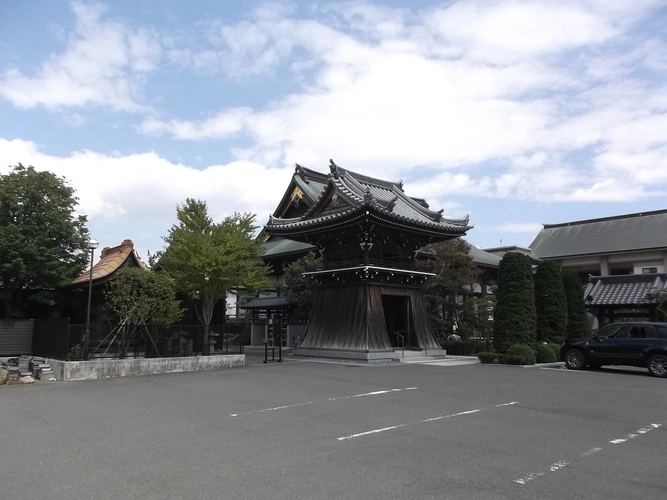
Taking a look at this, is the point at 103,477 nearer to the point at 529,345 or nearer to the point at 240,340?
the point at 240,340

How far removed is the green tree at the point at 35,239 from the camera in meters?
19.0

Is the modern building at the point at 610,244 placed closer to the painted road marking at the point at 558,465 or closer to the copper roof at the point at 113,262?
the copper roof at the point at 113,262

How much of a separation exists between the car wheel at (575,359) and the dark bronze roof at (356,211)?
782 cm

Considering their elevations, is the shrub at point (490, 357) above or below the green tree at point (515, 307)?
below

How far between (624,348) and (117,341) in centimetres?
1641

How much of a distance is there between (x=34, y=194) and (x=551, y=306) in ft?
72.1

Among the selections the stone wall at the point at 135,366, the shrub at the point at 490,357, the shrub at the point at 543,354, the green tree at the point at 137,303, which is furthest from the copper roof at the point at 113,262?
the shrub at the point at 543,354

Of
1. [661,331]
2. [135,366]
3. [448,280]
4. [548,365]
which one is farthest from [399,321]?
[135,366]

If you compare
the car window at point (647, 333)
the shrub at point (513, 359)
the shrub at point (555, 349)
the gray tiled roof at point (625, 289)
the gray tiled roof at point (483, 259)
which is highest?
the gray tiled roof at point (483, 259)

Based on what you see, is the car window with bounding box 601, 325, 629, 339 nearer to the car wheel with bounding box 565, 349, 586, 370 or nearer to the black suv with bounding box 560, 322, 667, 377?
the black suv with bounding box 560, 322, 667, 377

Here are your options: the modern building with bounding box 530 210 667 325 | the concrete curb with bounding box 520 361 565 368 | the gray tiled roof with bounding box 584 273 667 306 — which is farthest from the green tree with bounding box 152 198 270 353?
the modern building with bounding box 530 210 667 325

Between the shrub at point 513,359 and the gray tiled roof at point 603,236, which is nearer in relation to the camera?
the shrub at point 513,359

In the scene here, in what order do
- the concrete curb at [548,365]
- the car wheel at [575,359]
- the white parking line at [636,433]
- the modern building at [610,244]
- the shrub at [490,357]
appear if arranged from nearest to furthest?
1. the white parking line at [636,433]
2. the car wheel at [575,359]
3. the concrete curb at [548,365]
4. the shrub at [490,357]
5. the modern building at [610,244]

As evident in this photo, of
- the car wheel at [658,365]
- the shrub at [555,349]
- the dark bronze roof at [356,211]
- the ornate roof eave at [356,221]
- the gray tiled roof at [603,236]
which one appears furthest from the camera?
the gray tiled roof at [603,236]
